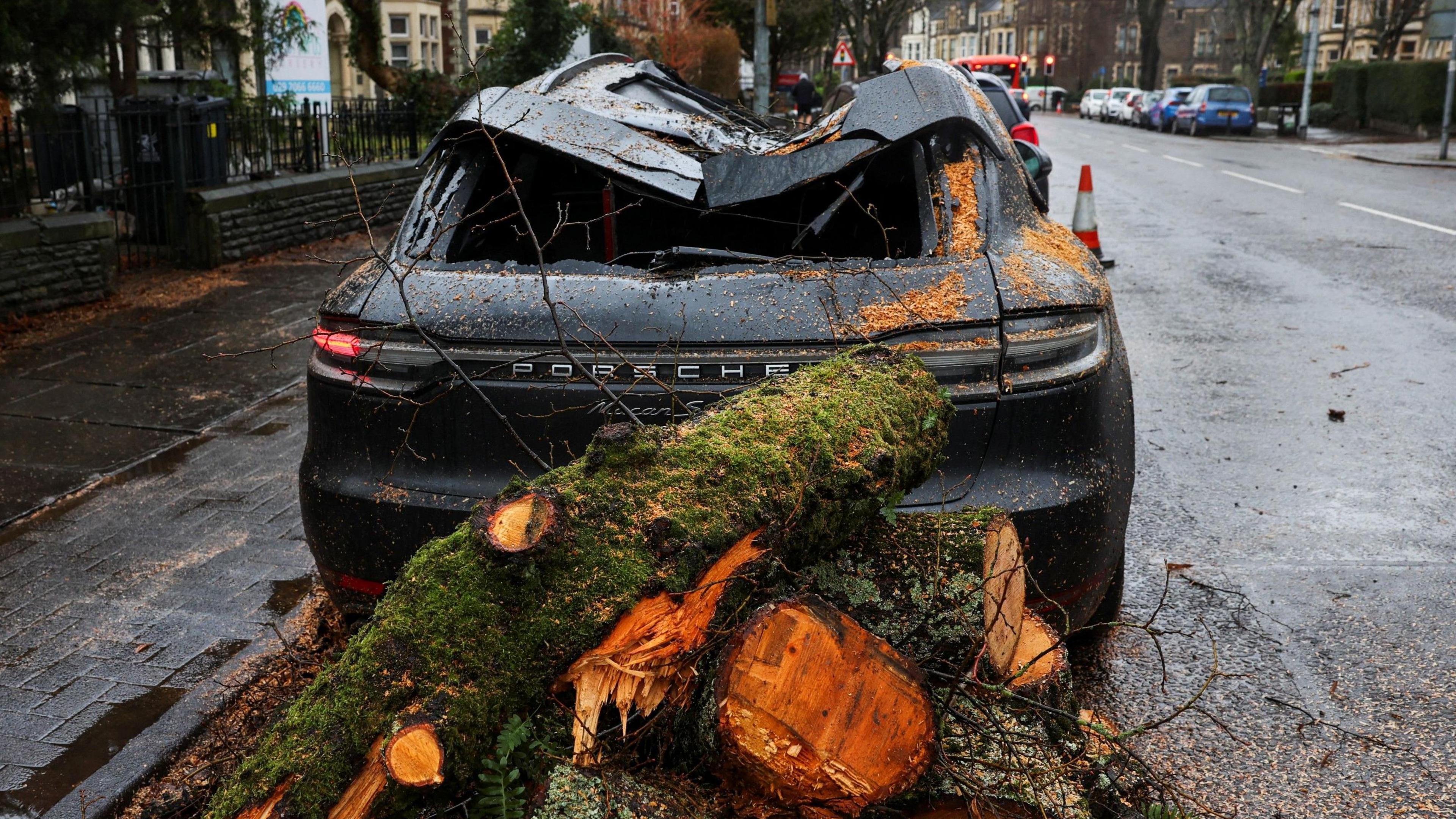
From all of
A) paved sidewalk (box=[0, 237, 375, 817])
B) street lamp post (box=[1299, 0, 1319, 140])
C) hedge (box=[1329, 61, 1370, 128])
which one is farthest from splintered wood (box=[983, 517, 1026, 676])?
hedge (box=[1329, 61, 1370, 128])

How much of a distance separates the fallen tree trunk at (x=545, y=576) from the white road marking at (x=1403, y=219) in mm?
13877

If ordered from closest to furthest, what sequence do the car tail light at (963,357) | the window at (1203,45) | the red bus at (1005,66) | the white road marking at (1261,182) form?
the car tail light at (963,357) → the white road marking at (1261,182) → the red bus at (1005,66) → the window at (1203,45)

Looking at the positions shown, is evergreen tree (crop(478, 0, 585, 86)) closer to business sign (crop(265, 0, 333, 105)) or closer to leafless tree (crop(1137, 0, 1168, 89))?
business sign (crop(265, 0, 333, 105))

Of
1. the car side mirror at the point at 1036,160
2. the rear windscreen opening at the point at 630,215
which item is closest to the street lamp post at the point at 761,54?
the car side mirror at the point at 1036,160

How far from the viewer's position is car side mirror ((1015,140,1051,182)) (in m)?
11.4

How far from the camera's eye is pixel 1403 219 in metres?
15.1

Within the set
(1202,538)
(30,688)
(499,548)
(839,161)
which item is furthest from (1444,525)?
(30,688)

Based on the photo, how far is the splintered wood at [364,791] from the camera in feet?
7.14

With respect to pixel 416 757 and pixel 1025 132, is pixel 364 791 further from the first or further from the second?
pixel 1025 132

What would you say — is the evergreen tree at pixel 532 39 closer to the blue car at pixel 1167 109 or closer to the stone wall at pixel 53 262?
the stone wall at pixel 53 262

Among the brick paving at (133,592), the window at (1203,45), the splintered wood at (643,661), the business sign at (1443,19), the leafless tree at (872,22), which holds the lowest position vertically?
the brick paving at (133,592)

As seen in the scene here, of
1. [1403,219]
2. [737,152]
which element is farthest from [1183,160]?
[737,152]

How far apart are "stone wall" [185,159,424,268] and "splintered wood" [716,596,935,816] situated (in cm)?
851

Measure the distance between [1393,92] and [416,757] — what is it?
133 feet
